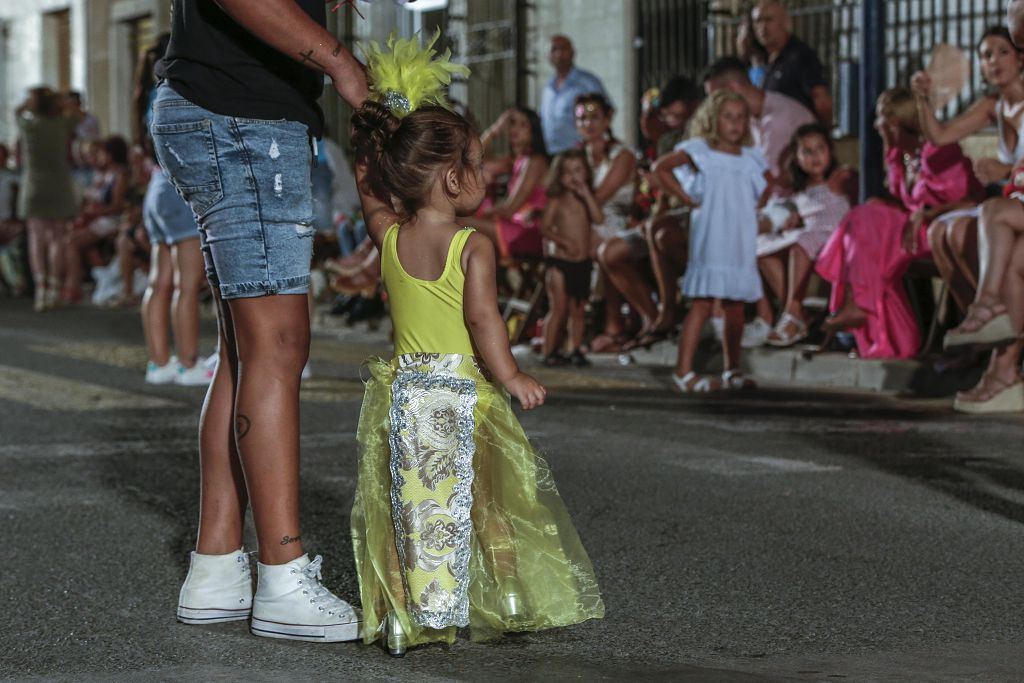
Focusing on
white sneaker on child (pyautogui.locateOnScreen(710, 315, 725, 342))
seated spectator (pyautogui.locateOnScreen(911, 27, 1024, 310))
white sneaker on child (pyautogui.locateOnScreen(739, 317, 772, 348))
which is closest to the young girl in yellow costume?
seated spectator (pyautogui.locateOnScreen(911, 27, 1024, 310))

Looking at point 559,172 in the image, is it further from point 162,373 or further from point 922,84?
point 162,373

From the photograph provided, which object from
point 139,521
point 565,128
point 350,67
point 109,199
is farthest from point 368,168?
point 109,199

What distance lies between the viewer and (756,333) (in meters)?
10.5

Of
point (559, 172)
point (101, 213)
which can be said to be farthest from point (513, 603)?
point (101, 213)

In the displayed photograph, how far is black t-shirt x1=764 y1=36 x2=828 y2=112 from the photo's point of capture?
11.3m

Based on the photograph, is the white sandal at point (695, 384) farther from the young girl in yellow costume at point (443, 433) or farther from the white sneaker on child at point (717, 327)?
the young girl in yellow costume at point (443, 433)

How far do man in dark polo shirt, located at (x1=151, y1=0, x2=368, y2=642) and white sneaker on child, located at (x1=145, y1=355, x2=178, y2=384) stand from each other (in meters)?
5.86

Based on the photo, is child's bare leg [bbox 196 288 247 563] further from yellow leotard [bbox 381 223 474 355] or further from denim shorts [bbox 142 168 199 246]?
denim shorts [bbox 142 168 199 246]

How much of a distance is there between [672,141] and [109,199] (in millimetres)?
9408

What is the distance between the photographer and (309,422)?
7.63 meters

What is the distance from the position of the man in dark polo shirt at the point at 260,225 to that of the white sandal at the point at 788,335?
22.0ft

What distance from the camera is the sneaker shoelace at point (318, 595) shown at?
3.64 metres

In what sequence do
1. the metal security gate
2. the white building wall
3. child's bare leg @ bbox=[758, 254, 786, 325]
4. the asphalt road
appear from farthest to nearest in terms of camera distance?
the white building wall → the metal security gate → child's bare leg @ bbox=[758, 254, 786, 325] → the asphalt road

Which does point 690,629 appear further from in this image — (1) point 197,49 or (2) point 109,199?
(2) point 109,199
